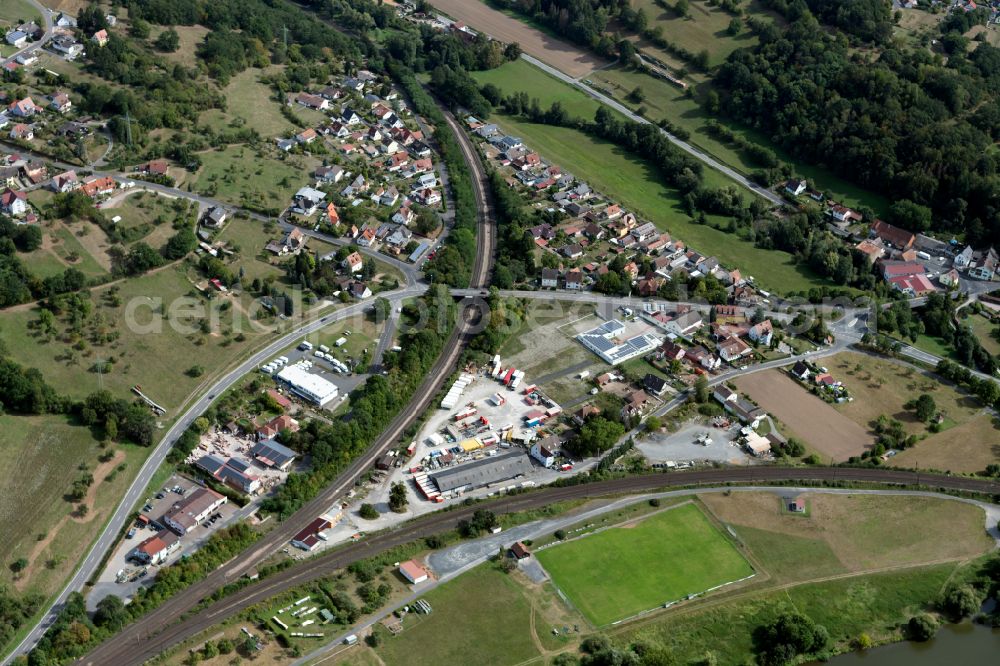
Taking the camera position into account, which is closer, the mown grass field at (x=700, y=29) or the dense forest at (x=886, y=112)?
the dense forest at (x=886, y=112)

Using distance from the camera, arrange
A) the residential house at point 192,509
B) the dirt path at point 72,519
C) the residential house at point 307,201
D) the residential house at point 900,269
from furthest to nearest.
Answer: the residential house at point 307,201, the residential house at point 900,269, the residential house at point 192,509, the dirt path at point 72,519

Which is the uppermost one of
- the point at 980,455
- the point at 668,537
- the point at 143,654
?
the point at 980,455

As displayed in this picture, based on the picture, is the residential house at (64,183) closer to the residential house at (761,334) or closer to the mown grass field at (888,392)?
the residential house at (761,334)

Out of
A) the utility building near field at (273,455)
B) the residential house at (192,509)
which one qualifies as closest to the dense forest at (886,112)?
the utility building near field at (273,455)

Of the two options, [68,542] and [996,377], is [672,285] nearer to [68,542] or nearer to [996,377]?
[996,377]

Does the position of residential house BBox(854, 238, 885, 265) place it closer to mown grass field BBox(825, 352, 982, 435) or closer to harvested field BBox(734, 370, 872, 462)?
mown grass field BBox(825, 352, 982, 435)

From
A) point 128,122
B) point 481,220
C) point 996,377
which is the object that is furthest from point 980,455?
point 128,122

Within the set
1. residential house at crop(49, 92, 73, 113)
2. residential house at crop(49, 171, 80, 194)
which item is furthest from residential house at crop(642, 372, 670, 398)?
residential house at crop(49, 92, 73, 113)
